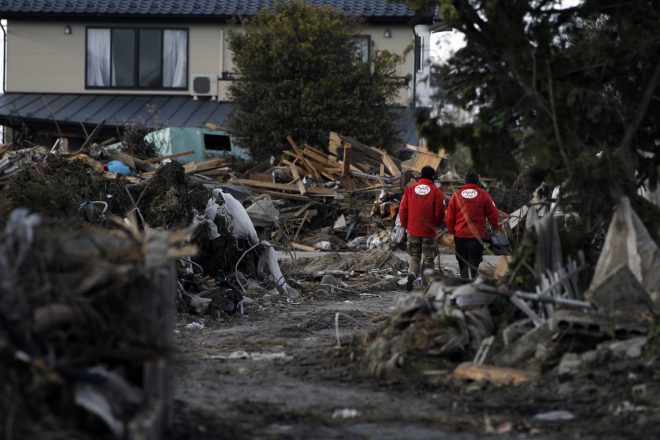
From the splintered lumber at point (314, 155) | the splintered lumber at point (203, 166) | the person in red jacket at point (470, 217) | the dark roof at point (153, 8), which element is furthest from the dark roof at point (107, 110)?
the person in red jacket at point (470, 217)

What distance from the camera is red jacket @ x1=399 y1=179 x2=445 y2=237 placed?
1595cm

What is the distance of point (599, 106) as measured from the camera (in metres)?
9.55

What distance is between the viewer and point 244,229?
1577cm

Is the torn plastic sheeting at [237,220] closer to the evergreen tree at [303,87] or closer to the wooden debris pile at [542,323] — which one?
the wooden debris pile at [542,323]

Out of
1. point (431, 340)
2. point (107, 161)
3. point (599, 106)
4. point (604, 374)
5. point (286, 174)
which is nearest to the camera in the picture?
point (604, 374)

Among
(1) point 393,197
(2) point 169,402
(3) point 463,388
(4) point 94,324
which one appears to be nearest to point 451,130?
(3) point 463,388

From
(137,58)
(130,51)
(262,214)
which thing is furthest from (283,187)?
(130,51)

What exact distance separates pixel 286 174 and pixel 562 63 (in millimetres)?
18596

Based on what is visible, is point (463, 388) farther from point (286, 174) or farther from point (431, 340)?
point (286, 174)

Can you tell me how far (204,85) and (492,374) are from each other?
29.4 meters

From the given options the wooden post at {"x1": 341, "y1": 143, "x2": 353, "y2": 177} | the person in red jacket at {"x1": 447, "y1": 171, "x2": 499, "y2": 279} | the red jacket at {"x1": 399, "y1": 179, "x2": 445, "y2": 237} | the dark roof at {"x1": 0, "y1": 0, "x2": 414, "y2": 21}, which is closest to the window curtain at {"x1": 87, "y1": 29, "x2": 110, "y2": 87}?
the dark roof at {"x1": 0, "y1": 0, "x2": 414, "y2": 21}

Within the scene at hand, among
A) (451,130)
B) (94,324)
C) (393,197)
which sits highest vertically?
(451,130)

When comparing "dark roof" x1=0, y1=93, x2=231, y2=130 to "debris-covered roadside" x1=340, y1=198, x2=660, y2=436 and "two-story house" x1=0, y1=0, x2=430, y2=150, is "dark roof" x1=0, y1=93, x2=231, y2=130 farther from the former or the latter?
"debris-covered roadside" x1=340, y1=198, x2=660, y2=436

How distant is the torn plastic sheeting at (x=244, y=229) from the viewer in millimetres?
15688
